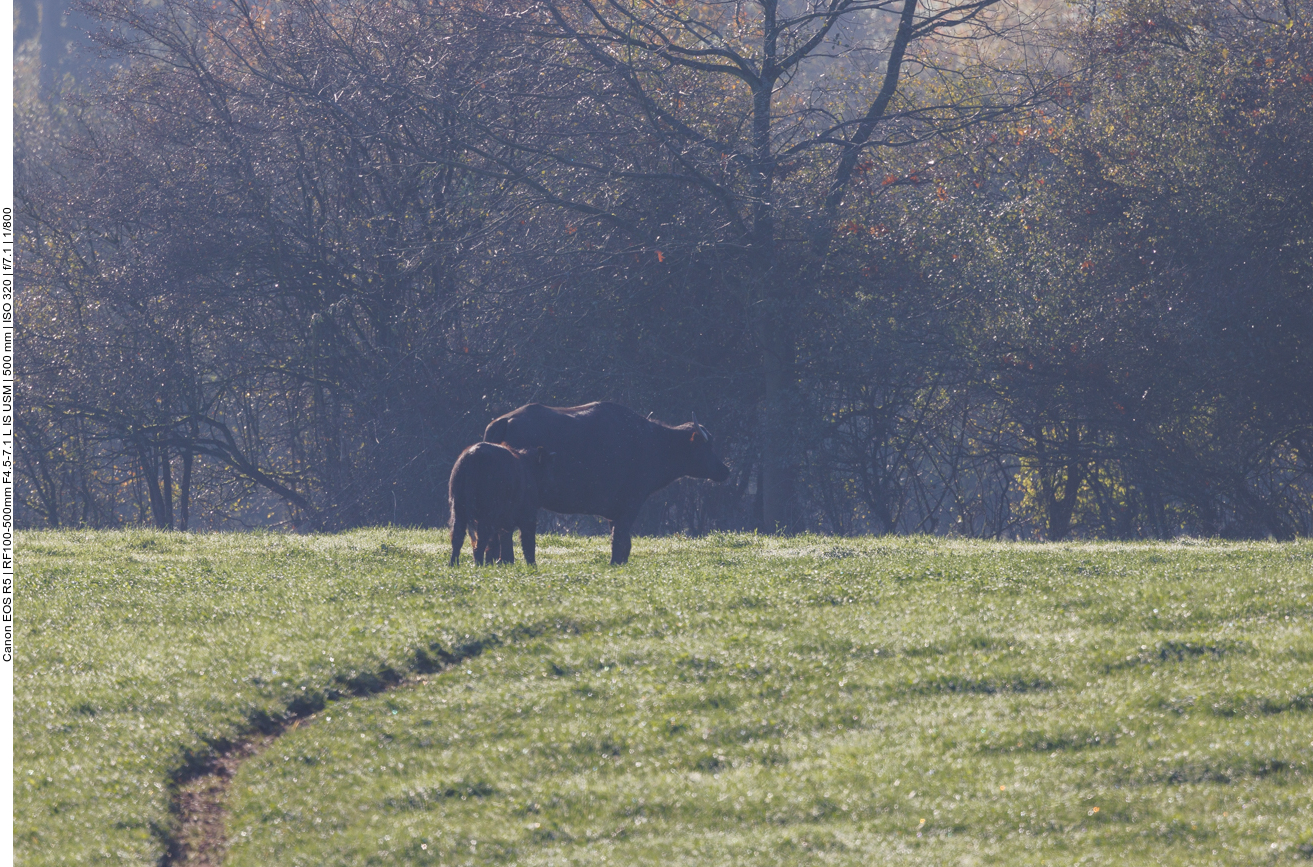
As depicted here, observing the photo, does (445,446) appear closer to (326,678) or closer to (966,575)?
(966,575)

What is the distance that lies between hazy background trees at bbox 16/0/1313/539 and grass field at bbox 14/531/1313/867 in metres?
13.1

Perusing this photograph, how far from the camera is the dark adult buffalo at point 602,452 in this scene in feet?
57.1

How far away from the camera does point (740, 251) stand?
1105 inches

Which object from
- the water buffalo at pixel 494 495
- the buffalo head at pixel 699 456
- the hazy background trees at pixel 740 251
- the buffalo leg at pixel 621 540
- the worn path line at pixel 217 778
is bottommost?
the worn path line at pixel 217 778

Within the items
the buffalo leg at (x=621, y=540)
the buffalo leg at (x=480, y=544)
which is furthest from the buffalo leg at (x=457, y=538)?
the buffalo leg at (x=621, y=540)

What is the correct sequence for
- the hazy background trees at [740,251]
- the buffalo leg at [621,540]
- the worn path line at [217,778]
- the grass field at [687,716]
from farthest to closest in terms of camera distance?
the hazy background trees at [740,251]
the buffalo leg at [621,540]
the worn path line at [217,778]
the grass field at [687,716]

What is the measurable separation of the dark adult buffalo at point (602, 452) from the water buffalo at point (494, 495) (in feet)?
1.57

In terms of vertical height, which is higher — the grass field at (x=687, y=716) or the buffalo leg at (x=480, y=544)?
the buffalo leg at (x=480, y=544)

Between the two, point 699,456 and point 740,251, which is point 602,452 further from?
point 740,251

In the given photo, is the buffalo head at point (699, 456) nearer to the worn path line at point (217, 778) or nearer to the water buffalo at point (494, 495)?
the water buffalo at point (494, 495)

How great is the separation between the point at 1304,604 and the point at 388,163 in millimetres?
24009

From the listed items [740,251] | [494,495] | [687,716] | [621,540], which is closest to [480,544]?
[494,495]

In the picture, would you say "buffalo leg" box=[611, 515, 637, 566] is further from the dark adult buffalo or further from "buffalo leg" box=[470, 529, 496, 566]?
"buffalo leg" box=[470, 529, 496, 566]

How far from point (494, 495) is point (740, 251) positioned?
13677mm
